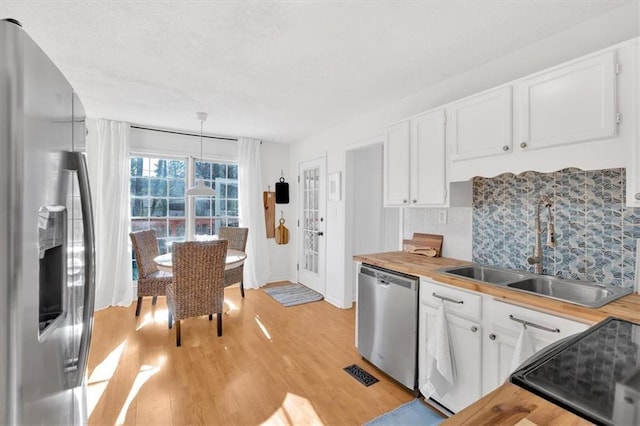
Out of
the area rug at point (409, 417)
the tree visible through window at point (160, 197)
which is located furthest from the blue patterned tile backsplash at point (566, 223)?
the tree visible through window at point (160, 197)

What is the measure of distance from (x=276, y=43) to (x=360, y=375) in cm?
258

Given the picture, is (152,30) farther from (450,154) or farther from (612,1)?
(612,1)

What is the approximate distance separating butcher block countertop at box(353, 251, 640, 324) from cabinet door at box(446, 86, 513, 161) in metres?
0.84

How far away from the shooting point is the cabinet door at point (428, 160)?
2305 millimetres

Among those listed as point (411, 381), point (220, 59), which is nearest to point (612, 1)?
point (220, 59)

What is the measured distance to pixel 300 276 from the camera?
5.13m

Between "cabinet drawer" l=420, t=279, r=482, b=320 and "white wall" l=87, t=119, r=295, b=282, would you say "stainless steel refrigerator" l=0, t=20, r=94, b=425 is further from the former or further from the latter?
"white wall" l=87, t=119, r=295, b=282

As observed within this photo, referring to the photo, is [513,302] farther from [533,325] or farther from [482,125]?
[482,125]

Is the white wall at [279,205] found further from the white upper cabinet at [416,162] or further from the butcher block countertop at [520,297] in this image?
the butcher block countertop at [520,297]

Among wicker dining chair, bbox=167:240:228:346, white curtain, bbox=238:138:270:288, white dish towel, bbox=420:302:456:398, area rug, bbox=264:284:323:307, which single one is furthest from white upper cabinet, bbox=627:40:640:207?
white curtain, bbox=238:138:270:288

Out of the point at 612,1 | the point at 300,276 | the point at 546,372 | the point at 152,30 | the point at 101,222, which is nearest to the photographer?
the point at 546,372

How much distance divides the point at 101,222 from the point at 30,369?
3.90 m

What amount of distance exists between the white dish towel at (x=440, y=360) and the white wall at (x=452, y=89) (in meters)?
0.90

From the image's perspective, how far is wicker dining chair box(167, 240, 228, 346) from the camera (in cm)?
286
